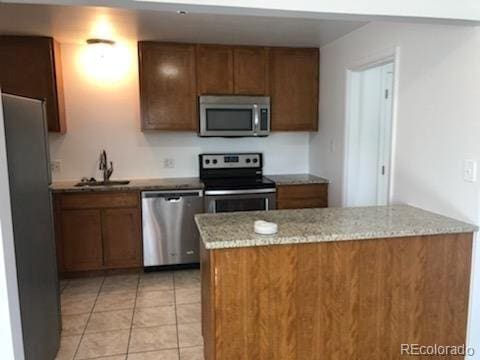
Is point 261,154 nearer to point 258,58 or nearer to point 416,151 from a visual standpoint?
point 258,58

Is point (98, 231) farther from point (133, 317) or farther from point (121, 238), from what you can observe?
point (133, 317)

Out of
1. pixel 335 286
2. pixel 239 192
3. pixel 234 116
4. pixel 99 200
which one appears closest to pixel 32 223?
pixel 99 200

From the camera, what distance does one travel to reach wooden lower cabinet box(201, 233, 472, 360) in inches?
75.0

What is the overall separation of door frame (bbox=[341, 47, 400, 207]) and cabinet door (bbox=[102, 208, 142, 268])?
2031 millimetres

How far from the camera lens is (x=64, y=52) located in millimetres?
3809

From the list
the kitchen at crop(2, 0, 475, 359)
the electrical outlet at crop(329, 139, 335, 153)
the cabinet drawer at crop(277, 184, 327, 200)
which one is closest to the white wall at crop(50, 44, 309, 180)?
the kitchen at crop(2, 0, 475, 359)

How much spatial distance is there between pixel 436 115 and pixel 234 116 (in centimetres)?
203

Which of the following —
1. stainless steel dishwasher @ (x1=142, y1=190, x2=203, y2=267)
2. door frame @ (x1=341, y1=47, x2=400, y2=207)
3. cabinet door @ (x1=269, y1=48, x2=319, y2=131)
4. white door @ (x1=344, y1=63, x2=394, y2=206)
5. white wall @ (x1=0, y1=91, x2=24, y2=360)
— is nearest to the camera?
white wall @ (x1=0, y1=91, x2=24, y2=360)

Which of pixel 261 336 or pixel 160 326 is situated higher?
pixel 261 336

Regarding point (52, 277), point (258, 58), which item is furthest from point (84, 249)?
point (258, 58)

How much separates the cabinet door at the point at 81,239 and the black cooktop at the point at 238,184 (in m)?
1.13

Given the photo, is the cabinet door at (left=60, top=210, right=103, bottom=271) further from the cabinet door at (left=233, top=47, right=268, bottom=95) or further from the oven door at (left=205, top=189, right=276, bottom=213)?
the cabinet door at (left=233, top=47, right=268, bottom=95)

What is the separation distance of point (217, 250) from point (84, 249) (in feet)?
7.41

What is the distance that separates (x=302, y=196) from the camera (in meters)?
3.91
